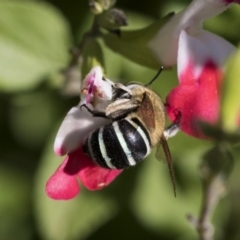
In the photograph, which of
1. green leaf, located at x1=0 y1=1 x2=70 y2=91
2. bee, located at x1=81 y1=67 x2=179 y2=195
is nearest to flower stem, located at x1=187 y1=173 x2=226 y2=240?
bee, located at x1=81 y1=67 x2=179 y2=195

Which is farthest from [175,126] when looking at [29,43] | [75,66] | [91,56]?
[29,43]

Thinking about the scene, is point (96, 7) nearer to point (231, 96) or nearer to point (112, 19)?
point (112, 19)

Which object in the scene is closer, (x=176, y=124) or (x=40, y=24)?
(x=176, y=124)

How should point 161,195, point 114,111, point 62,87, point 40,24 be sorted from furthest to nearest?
point 161,195 < point 40,24 < point 62,87 < point 114,111

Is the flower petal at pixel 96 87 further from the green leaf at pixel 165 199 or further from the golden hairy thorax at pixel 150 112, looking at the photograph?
the green leaf at pixel 165 199

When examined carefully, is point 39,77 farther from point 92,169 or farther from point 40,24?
point 92,169

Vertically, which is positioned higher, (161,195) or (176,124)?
(176,124)

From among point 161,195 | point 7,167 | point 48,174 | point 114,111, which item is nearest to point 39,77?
point 48,174

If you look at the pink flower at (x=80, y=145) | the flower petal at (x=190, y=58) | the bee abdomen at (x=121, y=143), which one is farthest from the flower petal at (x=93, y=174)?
the flower petal at (x=190, y=58)

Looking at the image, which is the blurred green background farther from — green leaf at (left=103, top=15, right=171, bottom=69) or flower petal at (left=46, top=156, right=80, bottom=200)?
flower petal at (left=46, top=156, right=80, bottom=200)
